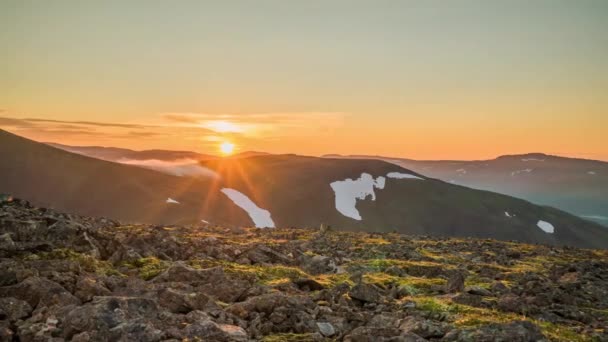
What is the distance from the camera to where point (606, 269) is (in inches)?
1396

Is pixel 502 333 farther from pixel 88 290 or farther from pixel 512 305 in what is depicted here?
pixel 88 290

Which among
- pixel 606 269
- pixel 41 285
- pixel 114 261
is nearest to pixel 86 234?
pixel 114 261

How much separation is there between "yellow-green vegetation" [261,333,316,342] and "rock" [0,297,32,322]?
5648mm

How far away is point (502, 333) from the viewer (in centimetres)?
1288

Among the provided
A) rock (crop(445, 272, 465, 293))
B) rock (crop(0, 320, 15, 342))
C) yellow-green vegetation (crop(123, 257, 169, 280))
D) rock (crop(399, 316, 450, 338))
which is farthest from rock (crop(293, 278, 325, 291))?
rock (crop(0, 320, 15, 342))

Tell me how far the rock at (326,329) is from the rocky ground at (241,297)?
3 cm

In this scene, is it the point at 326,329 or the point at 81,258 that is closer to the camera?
the point at 326,329

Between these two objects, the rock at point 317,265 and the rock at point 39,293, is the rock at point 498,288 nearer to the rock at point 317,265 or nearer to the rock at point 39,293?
the rock at point 317,265

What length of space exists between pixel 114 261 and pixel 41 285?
7.60m

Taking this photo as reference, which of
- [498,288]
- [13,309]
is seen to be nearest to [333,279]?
[498,288]

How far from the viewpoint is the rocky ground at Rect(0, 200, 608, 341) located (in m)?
11.7

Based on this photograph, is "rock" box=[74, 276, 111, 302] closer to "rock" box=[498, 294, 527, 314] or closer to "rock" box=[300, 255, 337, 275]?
"rock" box=[300, 255, 337, 275]

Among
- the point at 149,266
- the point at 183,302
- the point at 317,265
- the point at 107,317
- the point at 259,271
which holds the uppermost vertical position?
the point at 107,317

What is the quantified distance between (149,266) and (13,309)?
8425mm
